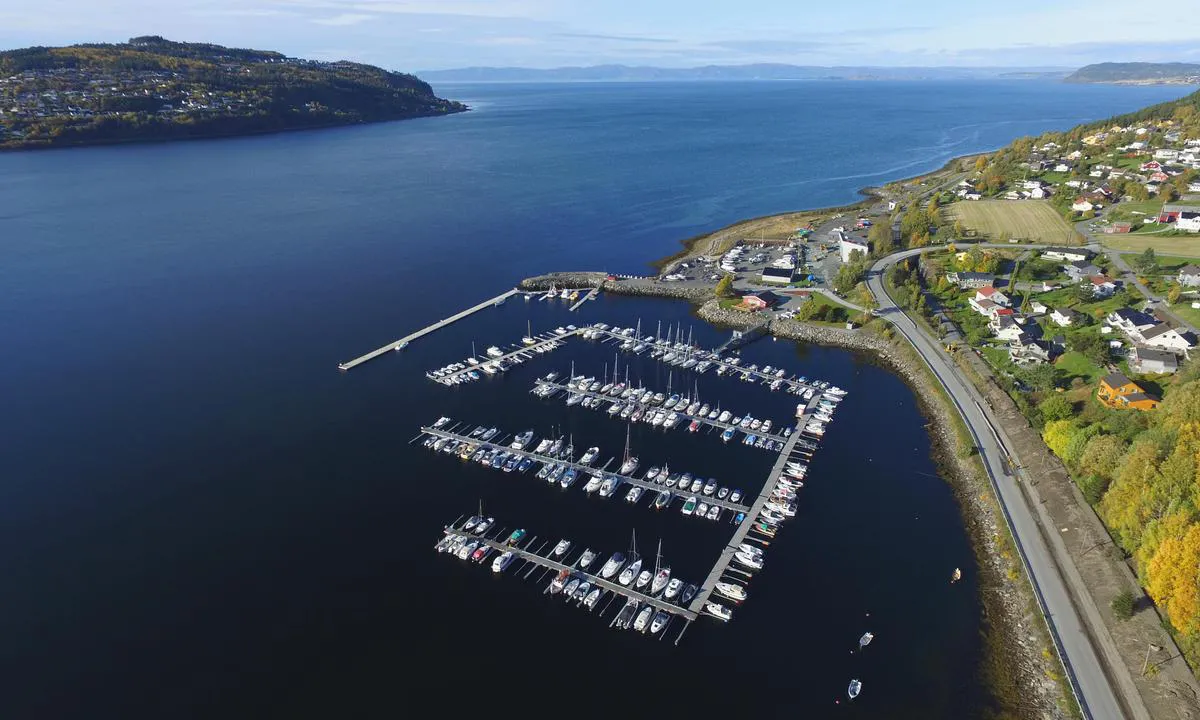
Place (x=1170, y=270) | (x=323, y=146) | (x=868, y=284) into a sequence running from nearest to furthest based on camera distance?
→ (x=1170, y=270) → (x=868, y=284) → (x=323, y=146)

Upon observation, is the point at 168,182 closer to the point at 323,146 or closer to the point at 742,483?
the point at 323,146

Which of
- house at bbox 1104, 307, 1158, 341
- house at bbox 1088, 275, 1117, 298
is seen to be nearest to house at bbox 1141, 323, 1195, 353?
house at bbox 1104, 307, 1158, 341

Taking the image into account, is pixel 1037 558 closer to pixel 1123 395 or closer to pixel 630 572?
pixel 1123 395

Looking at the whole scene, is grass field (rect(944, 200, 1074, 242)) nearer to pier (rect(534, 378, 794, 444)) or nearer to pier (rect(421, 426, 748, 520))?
pier (rect(534, 378, 794, 444))

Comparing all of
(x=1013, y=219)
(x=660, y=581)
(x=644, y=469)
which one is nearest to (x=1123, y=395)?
(x=644, y=469)

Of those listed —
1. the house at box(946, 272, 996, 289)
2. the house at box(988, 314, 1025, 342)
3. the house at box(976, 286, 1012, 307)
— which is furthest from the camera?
the house at box(946, 272, 996, 289)

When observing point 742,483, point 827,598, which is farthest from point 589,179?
point 827,598
